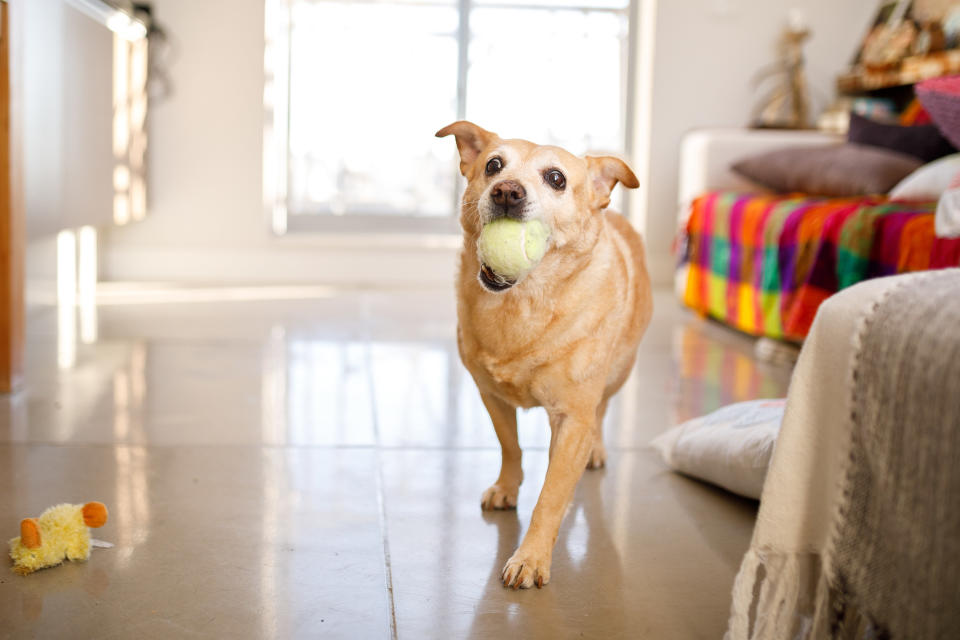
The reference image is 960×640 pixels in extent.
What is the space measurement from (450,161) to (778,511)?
14.8 feet

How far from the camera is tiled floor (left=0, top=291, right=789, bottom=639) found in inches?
53.7

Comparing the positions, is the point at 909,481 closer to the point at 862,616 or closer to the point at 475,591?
the point at 862,616

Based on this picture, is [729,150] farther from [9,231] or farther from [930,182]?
[9,231]

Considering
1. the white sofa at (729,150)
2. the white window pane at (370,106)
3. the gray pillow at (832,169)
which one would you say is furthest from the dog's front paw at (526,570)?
the white window pane at (370,106)

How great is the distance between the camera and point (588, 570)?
61.1 inches

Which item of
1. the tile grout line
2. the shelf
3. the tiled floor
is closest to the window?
the shelf

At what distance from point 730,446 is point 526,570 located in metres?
0.59

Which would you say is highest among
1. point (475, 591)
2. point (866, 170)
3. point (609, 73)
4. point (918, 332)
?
point (609, 73)

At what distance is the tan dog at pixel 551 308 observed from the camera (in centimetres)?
155

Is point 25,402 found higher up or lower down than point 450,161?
lower down

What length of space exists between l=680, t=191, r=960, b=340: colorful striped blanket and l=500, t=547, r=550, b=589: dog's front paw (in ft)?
4.83

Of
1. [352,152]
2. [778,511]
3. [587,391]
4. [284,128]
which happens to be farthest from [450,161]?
[778,511]

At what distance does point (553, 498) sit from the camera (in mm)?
1537

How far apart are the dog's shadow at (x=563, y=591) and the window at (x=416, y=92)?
150 inches
